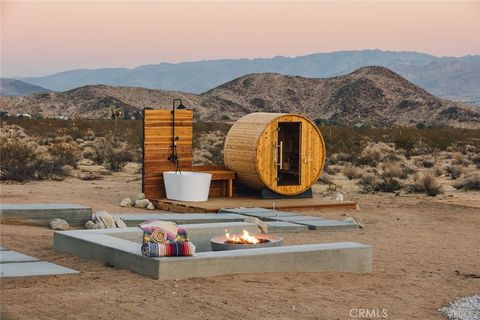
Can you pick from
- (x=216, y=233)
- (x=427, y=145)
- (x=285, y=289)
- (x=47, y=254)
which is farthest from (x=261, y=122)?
(x=427, y=145)

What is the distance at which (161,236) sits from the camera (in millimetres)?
9641

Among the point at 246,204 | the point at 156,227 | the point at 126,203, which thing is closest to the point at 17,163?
the point at 126,203

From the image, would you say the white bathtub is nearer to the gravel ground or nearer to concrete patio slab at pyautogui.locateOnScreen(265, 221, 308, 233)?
concrete patio slab at pyautogui.locateOnScreen(265, 221, 308, 233)

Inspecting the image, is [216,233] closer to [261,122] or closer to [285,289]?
[285,289]

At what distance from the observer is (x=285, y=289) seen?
9531 mm

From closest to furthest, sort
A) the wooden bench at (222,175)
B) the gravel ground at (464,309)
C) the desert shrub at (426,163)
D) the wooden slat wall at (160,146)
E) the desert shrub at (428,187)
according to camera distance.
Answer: the gravel ground at (464,309) < the wooden slat wall at (160,146) < the wooden bench at (222,175) < the desert shrub at (428,187) < the desert shrub at (426,163)

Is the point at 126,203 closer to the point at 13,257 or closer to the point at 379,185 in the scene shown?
the point at 13,257

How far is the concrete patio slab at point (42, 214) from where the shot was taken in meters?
14.0

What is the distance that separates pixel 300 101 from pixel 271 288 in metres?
93.7

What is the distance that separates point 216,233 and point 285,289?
313 centimetres

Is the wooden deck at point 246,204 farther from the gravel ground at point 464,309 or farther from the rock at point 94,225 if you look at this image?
the gravel ground at point 464,309

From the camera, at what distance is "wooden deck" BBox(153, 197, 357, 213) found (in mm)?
16953

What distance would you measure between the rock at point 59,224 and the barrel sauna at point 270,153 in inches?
206

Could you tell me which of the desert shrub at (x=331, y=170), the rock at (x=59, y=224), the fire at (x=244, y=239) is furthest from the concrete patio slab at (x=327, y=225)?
the desert shrub at (x=331, y=170)
